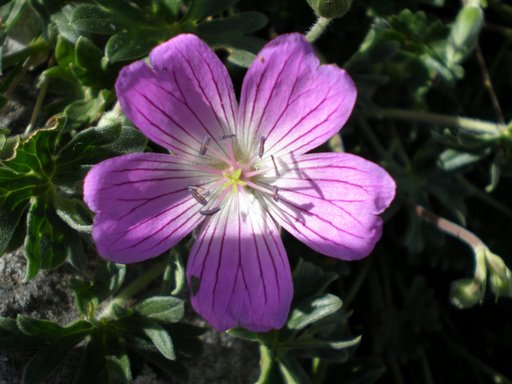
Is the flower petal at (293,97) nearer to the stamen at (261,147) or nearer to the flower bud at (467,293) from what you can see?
the stamen at (261,147)

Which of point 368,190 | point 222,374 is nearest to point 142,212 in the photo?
point 368,190

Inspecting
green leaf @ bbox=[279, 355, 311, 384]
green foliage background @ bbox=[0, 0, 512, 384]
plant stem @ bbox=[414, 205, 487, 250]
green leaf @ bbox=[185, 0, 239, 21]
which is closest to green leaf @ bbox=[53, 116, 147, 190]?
green foliage background @ bbox=[0, 0, 512, 384]

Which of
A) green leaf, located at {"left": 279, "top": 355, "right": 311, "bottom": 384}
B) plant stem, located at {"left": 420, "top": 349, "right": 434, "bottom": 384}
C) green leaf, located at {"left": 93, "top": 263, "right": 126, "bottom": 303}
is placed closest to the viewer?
green leaf, located at {"left": 93, "top": 263, "right": 126, "bottom": 303}

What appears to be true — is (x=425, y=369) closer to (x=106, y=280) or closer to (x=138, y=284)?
(x=138, y=284)

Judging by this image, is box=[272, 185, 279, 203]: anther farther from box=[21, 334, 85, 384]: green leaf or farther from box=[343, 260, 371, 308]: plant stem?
box=[343, 260, 371, 308]: plant stem

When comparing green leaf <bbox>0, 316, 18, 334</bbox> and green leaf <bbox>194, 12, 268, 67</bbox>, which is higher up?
green leaf <bbox>194, 12, 268, 67</bbox>

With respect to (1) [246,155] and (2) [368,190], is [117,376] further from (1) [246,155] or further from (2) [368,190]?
(2) [368,190]

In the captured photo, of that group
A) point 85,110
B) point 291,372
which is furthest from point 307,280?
point 85,110

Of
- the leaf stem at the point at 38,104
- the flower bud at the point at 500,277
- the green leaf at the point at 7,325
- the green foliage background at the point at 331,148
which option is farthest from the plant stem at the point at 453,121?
the green leaf at the point at 7,325
